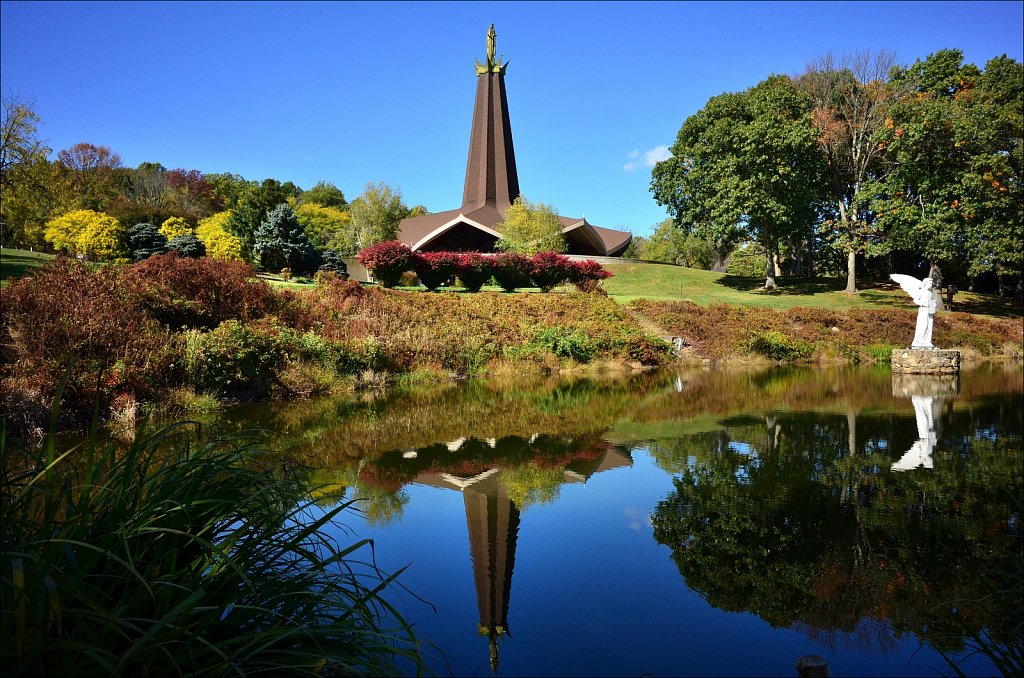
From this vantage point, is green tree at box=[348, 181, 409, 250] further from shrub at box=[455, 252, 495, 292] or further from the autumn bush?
the autumn bush

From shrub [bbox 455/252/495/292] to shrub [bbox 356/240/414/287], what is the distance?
84.1 inches

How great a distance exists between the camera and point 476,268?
26281 mm

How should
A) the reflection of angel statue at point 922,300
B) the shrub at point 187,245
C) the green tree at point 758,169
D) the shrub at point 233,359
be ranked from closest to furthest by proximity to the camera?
the shrub at point 233,359, the reflection of angel statue at point 922,300, the shrub at point 187,245, the green tree at point 758,169

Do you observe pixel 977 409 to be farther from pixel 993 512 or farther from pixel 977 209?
pixel 977 209

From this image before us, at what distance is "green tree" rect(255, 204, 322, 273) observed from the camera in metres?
27.0

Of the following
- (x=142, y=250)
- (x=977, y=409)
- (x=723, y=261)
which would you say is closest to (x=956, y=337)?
(x=977, y=409)

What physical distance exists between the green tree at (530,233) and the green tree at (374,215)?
6182mm

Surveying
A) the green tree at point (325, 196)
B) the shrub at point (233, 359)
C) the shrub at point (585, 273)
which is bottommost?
the shrub at point (233, 359)

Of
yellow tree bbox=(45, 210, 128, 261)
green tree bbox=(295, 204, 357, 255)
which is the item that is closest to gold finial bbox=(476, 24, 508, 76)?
green tree bbox=(295, 204, 357, 255)

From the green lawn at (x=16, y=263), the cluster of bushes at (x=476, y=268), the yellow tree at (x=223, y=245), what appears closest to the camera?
the green lawn at (x=16, y=263)

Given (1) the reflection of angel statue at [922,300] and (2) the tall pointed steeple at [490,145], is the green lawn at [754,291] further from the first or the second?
(2) the tall pointed steeple at [490,145]

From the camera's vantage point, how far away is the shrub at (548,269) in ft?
88.2

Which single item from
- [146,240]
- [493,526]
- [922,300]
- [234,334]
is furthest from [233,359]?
[146,240]

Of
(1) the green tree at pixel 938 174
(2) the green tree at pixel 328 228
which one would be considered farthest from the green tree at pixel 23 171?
(1) the green tree at pixel 938 174
